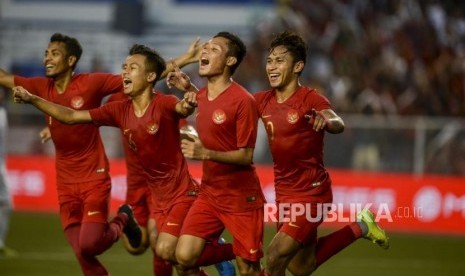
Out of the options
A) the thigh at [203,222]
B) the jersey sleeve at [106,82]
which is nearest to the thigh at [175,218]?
the thigh at [203,222]

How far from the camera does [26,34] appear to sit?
1080 inches

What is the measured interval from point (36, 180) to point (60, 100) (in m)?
10.5

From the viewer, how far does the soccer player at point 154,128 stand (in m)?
10.6

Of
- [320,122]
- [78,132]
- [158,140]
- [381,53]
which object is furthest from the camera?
[381,53]

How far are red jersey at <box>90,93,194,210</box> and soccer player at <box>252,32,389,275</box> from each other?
89cm

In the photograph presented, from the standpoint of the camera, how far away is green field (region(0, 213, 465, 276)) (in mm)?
14016

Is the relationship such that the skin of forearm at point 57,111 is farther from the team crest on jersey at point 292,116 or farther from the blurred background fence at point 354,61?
the blurred background fence at point 354,61

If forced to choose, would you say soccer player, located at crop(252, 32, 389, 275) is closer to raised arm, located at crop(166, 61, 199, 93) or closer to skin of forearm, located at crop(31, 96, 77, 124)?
raised arm, located at crop(166, 61, 199, 93)

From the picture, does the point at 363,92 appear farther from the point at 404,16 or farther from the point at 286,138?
the point at 286,138

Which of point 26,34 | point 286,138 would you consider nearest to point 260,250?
point 286,138

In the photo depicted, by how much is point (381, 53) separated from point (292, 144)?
12.5m

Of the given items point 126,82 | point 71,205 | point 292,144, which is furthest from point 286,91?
point 71,205

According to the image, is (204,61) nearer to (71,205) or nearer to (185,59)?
(185,59)

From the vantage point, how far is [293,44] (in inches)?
419
